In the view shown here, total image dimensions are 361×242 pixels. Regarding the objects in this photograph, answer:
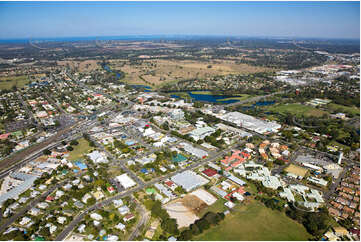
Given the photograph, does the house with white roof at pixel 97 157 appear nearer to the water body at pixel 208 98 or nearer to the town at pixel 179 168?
the town at pixel 179 168

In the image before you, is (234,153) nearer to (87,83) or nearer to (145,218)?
(145,218)

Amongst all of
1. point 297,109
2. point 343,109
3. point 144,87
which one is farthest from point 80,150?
point 343,109

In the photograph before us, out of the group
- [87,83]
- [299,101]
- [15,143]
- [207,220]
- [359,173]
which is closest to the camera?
[207,220]

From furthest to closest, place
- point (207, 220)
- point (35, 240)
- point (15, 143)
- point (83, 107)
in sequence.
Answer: point (83, 107) → point (15, 143) → point (207, 220) → point (35, 240)

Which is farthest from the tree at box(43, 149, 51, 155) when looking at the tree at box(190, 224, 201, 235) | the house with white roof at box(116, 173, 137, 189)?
the tree at box(190, 224, 201, 235)

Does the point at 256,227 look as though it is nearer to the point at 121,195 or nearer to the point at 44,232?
the point at 121,195

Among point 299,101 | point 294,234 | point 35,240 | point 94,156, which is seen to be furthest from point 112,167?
point 299,101
